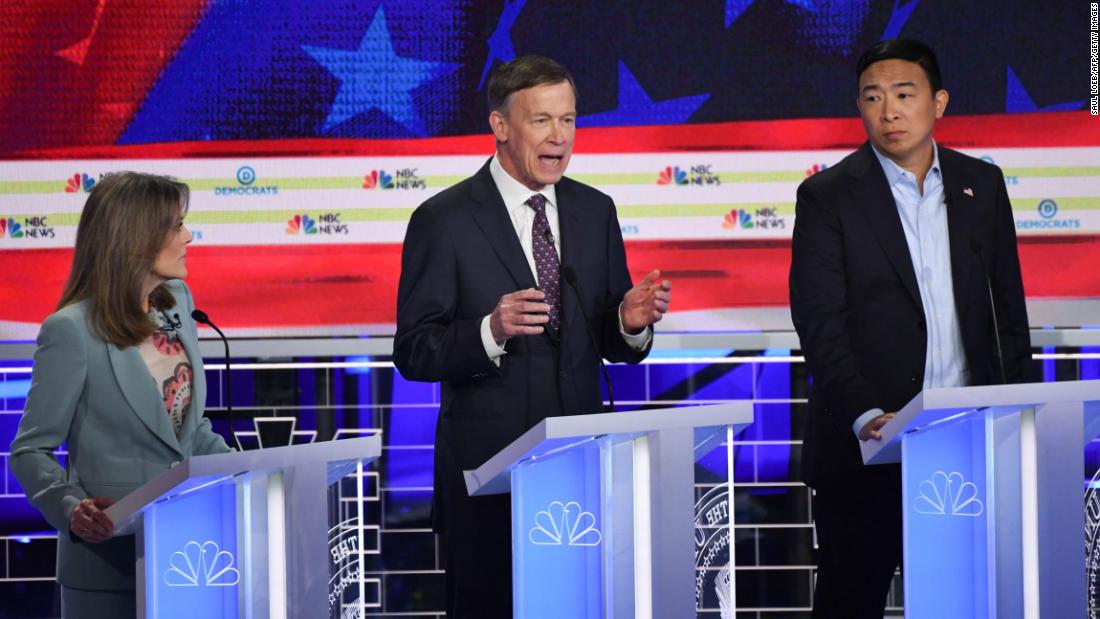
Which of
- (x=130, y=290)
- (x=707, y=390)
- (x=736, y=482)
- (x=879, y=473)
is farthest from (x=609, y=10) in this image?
(x=130, y=290)

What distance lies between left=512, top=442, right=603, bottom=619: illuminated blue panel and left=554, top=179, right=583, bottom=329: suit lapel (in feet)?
2.43

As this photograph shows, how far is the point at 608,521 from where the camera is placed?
2.41m

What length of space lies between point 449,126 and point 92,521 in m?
2.43

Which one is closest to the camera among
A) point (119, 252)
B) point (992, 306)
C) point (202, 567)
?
point (202, 567)

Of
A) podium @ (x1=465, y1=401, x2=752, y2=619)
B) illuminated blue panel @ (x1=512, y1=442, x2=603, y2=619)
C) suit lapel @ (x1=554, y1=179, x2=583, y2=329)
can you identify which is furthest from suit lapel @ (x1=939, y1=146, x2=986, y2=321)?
illuminated blue panel @ (x1=512, y1=442, x2=603, y2=619)

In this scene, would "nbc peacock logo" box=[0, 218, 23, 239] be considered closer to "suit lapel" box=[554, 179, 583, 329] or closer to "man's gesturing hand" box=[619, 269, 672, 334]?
"suit lapel" box=[554, 179, 583, 329]

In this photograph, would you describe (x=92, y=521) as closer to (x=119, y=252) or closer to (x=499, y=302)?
(x=119, y=252)

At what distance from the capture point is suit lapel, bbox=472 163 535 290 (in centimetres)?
317

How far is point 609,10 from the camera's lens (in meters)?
4.60

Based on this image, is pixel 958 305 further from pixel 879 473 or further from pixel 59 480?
pixel 59 480

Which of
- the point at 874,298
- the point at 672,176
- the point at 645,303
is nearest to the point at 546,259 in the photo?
the point at 645,303

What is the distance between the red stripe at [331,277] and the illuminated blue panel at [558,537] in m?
2.21

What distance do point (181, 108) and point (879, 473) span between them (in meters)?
2.57

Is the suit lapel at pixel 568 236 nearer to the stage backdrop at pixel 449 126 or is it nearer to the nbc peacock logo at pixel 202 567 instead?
the nbc peacock logo at pixel 202 567
